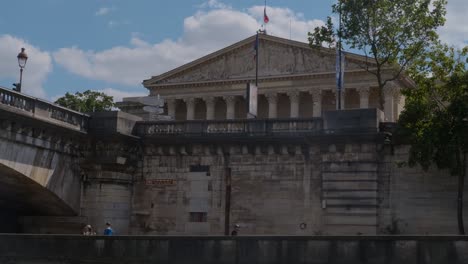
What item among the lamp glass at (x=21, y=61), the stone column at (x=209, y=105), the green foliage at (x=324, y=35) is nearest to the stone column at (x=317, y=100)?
the stone column at (x=209, y=105)

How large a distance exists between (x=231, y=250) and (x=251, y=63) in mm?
77654

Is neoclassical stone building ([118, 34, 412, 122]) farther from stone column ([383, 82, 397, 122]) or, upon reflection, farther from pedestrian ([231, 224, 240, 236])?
pedestrian ([231, 224, 240, 236])

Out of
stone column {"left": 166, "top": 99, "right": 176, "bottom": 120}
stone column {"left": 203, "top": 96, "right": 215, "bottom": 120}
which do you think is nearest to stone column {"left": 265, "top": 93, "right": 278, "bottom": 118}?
stone column {"left": 203, "top": 96, "right": 215, "bottom": 120}

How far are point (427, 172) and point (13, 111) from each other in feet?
59.7

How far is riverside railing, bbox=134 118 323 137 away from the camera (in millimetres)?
36281

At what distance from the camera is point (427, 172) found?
34062 mm

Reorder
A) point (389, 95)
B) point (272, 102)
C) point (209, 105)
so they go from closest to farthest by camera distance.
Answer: point (389, 95), point (272, 102), point (209, 105)

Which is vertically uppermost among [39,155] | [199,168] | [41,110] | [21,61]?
[21,61]

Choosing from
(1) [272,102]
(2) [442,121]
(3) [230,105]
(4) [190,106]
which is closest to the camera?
(2) [442,121]

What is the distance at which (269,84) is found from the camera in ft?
326

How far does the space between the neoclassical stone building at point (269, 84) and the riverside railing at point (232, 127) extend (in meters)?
53.8

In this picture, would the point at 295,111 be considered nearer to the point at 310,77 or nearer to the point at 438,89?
the point at 310,77

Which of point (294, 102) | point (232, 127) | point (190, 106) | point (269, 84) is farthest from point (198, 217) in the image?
point (190, 106)

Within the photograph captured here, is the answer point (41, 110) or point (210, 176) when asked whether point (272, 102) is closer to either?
point (210, 176)
